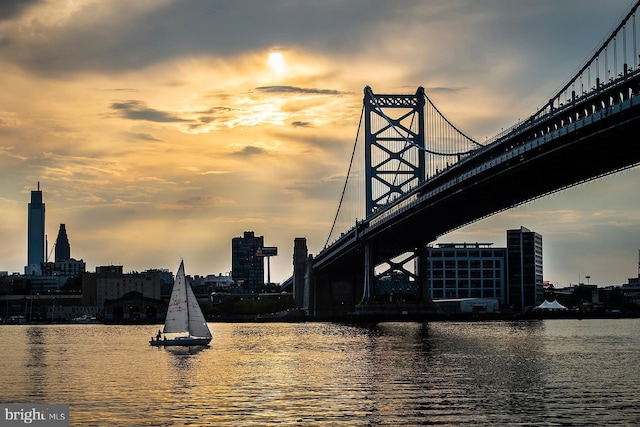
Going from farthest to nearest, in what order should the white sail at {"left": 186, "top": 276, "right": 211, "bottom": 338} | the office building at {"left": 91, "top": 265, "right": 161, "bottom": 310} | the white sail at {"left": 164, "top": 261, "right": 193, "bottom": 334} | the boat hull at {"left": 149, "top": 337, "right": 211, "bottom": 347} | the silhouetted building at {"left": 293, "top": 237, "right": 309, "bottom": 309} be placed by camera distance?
the office building at {"left": 91, "top": 265, "right": 161, "bottom": 310}, the silhouetted building at {"left": 293, "top": 237, "right": 309, "bottom": 309}, the white sail at {"left": 186, "top": 276, "right": 211, "bottom": 338}, the white sail at {"left": 164, "top": 261, "right": 193, "bottom": 334}, the boat hull at {"left": 149, "top": 337, "right": 211, "bottom": 347}

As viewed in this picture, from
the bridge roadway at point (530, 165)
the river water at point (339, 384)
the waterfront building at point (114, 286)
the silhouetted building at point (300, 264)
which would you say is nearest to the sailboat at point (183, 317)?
the river water at point (339, 384)

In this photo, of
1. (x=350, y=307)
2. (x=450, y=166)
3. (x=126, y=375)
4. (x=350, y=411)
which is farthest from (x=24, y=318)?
(x=350, y=411)

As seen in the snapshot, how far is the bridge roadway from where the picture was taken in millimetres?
61188

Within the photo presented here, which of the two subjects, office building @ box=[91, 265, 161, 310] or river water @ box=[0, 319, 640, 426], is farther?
office building @ box=[91, 265, 161, 310]

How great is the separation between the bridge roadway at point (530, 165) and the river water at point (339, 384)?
11503mm

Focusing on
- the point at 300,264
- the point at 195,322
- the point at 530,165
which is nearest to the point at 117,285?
the point at 300,264

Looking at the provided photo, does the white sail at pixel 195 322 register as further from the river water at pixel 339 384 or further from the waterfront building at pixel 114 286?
the waterfront building at pixel 114 286

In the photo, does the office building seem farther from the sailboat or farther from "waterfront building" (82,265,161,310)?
the sailboat

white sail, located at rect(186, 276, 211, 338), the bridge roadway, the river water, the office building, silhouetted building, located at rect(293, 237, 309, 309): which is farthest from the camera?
the office building

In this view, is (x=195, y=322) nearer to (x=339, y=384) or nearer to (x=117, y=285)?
(x=339, y=384)

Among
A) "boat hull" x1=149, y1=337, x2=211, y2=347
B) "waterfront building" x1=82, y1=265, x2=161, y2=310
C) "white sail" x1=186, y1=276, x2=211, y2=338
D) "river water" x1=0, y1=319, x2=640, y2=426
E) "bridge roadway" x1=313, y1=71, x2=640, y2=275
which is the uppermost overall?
"bridge roadway" x1=313, y1=71, x2=640, y2=275

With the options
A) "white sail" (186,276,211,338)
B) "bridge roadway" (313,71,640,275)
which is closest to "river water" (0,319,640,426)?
"white sail" (186,276,211,338)

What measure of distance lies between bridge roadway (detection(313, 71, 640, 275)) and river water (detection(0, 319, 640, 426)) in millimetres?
11503

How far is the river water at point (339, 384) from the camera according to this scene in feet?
120
